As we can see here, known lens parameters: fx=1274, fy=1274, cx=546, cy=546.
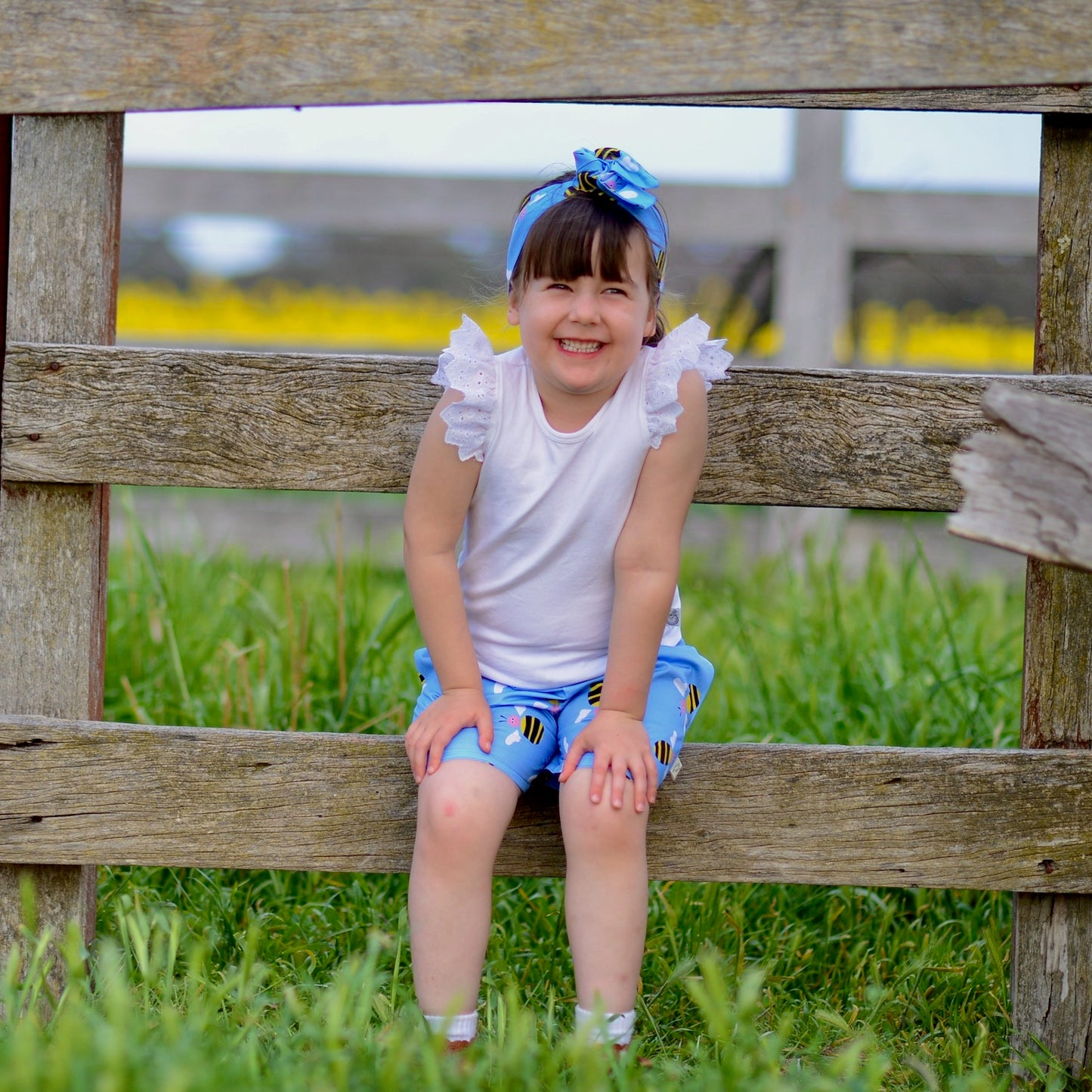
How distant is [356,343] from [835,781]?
4923 millimetres

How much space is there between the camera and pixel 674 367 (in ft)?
5.83

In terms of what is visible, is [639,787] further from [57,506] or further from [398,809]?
[57,506]

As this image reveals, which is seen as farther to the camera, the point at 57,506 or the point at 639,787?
the point at 57,506

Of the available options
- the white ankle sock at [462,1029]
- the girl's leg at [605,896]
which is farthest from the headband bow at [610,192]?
the white ankle sock at [462,1029]

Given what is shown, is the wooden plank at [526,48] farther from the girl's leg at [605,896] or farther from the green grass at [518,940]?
the green grass at [518,940]

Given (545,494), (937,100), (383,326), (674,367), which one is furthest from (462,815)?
(383,326)

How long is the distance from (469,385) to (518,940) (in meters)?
0.98

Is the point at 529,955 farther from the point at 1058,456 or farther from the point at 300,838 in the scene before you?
the point at 1058,456

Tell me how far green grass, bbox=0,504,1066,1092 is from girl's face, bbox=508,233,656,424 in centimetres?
75

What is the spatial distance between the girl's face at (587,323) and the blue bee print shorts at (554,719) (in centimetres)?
43

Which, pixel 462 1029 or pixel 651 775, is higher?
pixel 651 775

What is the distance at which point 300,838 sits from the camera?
1.88 metres

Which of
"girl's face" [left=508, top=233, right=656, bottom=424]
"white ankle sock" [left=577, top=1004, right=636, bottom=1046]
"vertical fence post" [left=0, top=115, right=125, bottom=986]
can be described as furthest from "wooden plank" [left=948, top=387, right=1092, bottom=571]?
"vertical fence post" [left=0, top=115, right=125, bottom=986]

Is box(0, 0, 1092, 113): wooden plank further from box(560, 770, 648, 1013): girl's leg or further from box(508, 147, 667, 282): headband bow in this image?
box(560, 770, 648, 1013): girl's leg
